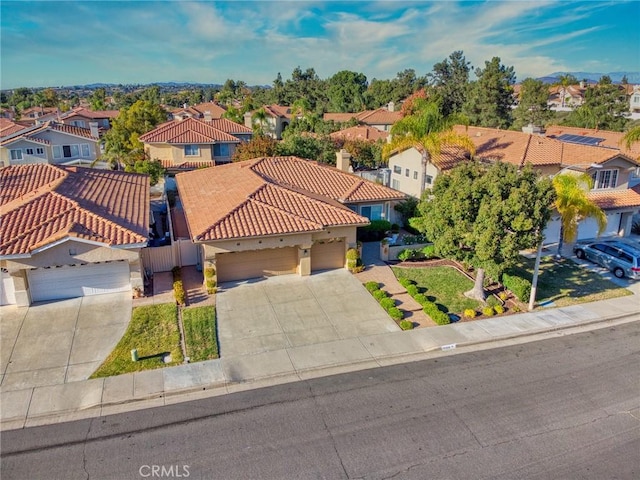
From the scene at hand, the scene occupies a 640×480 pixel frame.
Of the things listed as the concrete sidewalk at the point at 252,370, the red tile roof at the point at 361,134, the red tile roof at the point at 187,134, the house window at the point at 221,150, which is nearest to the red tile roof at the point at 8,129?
the red tile roof at the point at 187,134

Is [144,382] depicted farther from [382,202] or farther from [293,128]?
[293,128]

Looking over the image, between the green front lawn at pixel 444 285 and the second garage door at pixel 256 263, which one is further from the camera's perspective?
the second garage door at pixel 256 263

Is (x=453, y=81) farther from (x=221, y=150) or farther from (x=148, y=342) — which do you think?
(x=148, y=342)

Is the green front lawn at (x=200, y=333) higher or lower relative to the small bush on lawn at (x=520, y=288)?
lower

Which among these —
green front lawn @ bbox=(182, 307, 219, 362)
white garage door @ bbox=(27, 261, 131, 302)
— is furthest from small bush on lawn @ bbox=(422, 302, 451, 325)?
white garage door @ bbox=(27, 261, 131, 302)

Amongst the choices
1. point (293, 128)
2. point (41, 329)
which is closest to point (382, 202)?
point (41, 329)

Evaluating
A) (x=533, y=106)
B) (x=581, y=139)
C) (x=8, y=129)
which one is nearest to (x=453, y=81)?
(x=533, y=106)

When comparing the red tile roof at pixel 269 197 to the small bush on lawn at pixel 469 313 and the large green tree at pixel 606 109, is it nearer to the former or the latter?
the small bush on lawn at pixel 469 313
